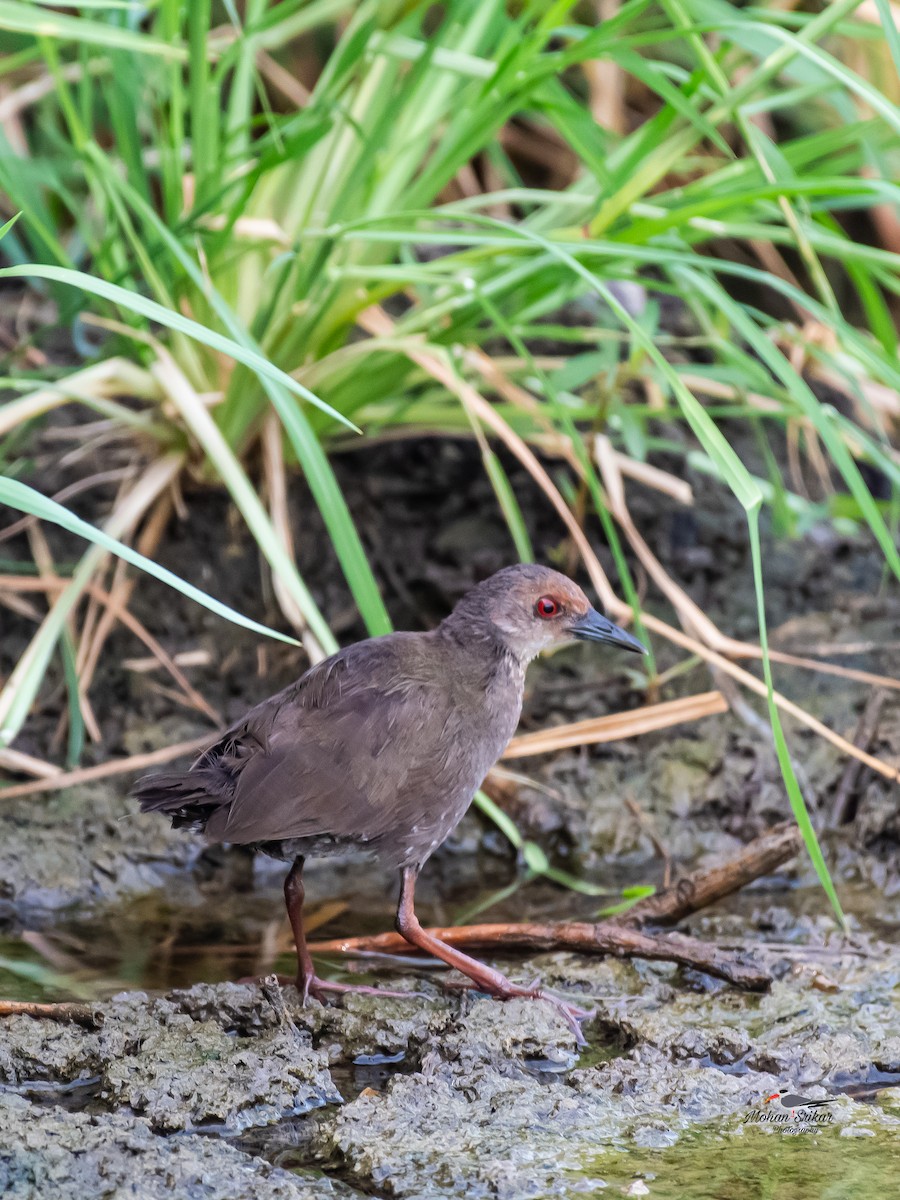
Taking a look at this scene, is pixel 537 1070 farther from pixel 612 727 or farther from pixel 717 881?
pixel 612 727

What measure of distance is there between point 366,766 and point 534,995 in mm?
587

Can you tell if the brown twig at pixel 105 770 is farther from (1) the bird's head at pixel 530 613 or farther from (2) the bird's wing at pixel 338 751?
(1) the bird's head at pixel 530 613

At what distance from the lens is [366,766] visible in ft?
9.64

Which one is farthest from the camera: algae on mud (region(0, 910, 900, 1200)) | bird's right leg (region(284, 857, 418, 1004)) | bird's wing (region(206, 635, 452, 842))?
bird's right leg (region(284, 857, 418, 1004))

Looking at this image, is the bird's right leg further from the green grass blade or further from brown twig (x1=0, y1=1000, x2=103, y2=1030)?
the green grass blade

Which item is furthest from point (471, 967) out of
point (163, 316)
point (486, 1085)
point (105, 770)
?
point (163, 316)

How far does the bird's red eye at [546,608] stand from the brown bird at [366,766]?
0.15 meters

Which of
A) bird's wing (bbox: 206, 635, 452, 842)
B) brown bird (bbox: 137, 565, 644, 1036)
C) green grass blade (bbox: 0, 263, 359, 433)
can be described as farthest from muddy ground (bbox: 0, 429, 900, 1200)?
green grass blade (bbox: 0, 263, 359, 433)

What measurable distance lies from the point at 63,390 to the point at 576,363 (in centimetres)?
147

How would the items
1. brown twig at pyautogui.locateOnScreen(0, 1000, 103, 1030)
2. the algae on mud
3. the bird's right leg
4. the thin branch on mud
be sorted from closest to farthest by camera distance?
the algae on mud < brown twig at pyautogui.locateOnScreen(0, 1000, 103, 1030) < the bird's right leg < the thin branch on mud

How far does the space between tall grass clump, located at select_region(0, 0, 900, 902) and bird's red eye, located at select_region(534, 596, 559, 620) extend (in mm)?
275

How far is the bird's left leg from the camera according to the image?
292 centimetres

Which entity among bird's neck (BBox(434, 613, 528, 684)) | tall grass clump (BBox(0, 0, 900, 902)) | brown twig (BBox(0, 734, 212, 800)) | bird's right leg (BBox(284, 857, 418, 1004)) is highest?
tall grass clump (BBox(0, 0, 900, 902))

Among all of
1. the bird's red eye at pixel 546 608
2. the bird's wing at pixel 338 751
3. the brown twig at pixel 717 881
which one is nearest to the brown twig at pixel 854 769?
the brown twig at pixel 717 881
